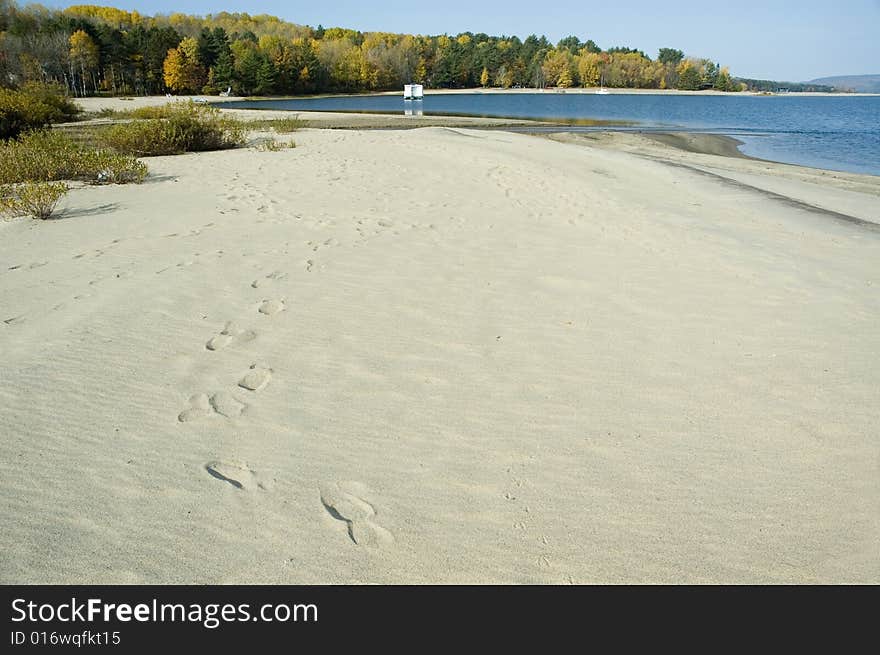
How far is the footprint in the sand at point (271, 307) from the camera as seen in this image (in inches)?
184

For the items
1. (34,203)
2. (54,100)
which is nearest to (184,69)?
(54,100)

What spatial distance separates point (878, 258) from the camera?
7.01m

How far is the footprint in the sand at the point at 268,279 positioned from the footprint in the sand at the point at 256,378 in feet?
5.43

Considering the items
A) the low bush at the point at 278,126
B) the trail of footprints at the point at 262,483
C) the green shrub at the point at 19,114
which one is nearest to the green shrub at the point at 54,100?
the green shrub at the point at 19,114

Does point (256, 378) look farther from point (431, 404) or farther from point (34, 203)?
point (34, 203)

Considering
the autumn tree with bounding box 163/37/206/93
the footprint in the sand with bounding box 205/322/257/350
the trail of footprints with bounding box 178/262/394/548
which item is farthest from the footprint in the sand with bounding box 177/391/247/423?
the autumn tree with bounding box 163/37/206/93

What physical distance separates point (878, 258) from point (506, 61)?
13516 cm

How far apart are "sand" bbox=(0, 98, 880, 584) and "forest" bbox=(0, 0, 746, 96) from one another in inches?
1146

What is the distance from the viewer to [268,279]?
5441mm

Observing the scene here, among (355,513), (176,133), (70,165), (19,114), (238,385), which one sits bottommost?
(355,513)

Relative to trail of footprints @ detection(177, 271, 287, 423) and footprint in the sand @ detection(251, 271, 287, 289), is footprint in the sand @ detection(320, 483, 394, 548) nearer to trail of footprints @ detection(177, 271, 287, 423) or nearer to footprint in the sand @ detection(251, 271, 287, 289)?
trail of footprints @ detection(177, 271, 287, 423)

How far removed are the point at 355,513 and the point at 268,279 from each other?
135 inches

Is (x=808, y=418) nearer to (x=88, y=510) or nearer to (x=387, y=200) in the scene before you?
(x=88, y=510)

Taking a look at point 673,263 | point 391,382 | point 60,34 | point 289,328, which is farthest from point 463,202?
point 60,34
